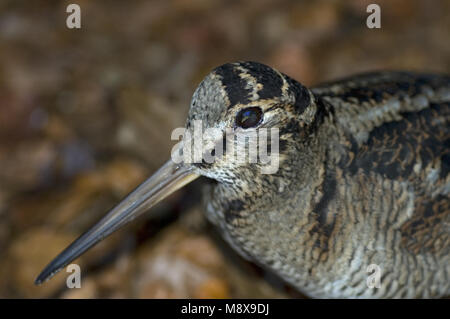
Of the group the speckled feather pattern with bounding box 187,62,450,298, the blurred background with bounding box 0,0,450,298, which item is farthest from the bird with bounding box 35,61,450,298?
the blurred background with bounding box 0,0,450,298

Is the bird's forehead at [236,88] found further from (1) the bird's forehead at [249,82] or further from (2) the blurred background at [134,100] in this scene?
(2) the blurred background at [134,100]

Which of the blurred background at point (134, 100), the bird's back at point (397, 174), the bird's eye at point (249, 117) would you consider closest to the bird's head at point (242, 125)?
the bird's eye at point (249, 117)

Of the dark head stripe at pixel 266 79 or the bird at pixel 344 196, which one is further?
the bird at pixel 344 196

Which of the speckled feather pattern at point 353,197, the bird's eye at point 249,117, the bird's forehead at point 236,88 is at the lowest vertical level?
the speckled feather pattern at point 353,197

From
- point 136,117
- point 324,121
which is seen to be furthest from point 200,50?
point 324,121

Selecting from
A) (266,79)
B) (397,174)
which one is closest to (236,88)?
(266,79)

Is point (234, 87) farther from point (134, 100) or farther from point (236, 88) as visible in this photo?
point (134, 100)
